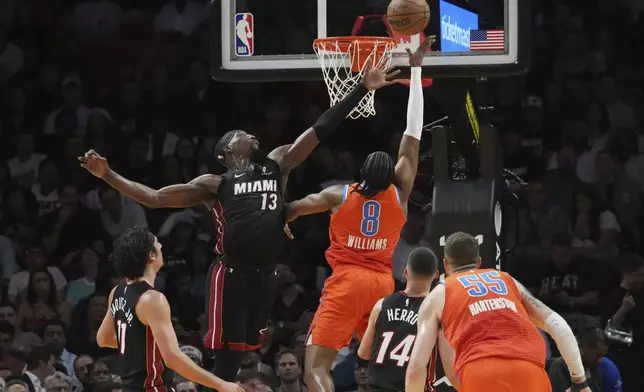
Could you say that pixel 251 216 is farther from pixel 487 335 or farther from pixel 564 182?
pixel 564 182

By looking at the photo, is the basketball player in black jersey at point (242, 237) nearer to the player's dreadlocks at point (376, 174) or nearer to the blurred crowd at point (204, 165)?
the player's dreadlocks at point (376, 174)

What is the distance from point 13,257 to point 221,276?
507 cm

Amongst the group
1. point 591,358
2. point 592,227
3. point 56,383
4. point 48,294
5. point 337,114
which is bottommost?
point 56,383

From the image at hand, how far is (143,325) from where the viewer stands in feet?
23.1

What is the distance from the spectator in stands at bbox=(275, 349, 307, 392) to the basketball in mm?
3222

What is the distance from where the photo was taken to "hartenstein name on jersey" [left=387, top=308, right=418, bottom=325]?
805 centimetres

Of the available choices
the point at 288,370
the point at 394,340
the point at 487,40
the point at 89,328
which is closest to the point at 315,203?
the point at 394,340

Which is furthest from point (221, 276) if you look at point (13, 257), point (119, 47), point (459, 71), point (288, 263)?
point (119, 47)

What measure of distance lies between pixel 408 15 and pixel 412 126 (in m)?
0.83

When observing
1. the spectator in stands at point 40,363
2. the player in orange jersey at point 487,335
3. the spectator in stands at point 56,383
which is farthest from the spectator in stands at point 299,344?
the player in orange jersey at point 487,335

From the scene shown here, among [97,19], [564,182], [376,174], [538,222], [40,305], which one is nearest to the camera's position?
[376,174]

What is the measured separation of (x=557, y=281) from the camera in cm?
1228

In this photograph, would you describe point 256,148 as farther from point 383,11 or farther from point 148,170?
point 148,170

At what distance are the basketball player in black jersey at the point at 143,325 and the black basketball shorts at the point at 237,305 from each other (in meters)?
1.31
